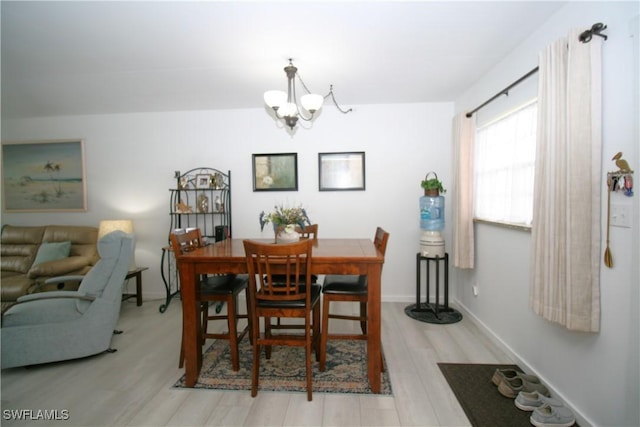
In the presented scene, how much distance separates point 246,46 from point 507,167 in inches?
91.3

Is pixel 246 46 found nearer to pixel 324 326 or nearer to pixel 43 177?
pixel 324 326

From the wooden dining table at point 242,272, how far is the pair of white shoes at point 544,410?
85cm

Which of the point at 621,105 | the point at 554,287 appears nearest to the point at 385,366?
the point at 554,287

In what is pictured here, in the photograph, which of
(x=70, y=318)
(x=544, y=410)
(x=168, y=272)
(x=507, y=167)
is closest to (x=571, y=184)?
(x=507, y=167)

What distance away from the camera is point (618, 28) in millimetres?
1373

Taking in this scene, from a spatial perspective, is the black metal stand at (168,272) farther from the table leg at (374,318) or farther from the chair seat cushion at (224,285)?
the table leg at (374,318)

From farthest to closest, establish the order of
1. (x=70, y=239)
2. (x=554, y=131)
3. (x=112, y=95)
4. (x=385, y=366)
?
(x=70, y=239) < (x=112, y=95) < (x=385, y=366) < (x=554, y=131)

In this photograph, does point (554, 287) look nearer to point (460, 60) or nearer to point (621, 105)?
point (621, 105)

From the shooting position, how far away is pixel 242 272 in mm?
1954

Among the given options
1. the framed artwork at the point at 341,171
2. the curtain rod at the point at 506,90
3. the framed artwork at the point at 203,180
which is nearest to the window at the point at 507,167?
the curtain rod at the point at 506,90

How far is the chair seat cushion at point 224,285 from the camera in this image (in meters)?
2.05

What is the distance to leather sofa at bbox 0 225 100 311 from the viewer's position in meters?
2.97

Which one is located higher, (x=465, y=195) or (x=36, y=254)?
(x=465, y=195)

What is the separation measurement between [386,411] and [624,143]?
1868 millimetres
